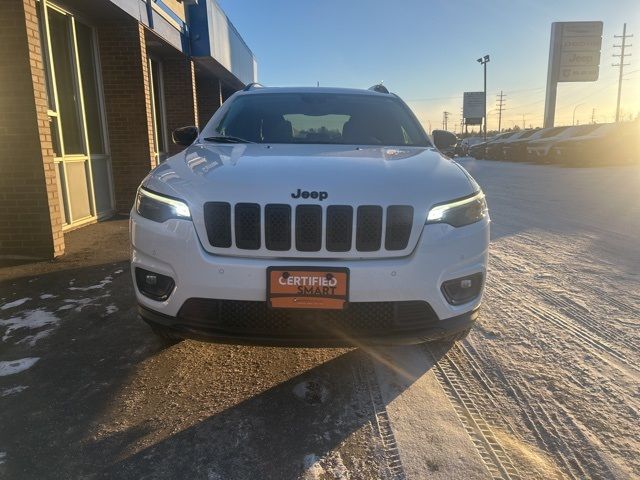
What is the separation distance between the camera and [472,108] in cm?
6600

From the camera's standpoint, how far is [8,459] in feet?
7.06

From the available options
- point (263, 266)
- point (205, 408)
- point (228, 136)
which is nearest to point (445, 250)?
point (263, 266)

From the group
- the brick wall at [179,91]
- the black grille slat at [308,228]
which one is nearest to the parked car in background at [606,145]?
the brick wall at [179,91]

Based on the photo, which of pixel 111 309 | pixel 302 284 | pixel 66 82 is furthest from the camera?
pixel 66 82

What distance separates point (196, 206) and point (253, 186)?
0.31 m

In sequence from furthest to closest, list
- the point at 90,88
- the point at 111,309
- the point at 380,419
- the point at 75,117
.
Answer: the point at 90,88 → the point at 75,117 → the point at 111,309 → the point at 380,419

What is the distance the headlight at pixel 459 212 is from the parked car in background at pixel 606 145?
1861 cm

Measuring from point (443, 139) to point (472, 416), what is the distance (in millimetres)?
2573

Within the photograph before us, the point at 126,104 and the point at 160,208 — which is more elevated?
the point at 126,104

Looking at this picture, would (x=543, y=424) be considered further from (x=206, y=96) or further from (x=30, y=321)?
(x=206, y=96)

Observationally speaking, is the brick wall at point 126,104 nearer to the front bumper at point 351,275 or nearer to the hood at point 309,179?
the hood at point 309,179

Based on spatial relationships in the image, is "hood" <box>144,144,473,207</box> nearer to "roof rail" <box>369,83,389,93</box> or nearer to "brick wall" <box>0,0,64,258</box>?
"roof rail" <box>369,83,389,93</box>

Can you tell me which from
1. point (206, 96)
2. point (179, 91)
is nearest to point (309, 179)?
point (179, 91)

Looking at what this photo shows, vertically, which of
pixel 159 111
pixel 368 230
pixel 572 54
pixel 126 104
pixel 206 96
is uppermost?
pixel 572 54
